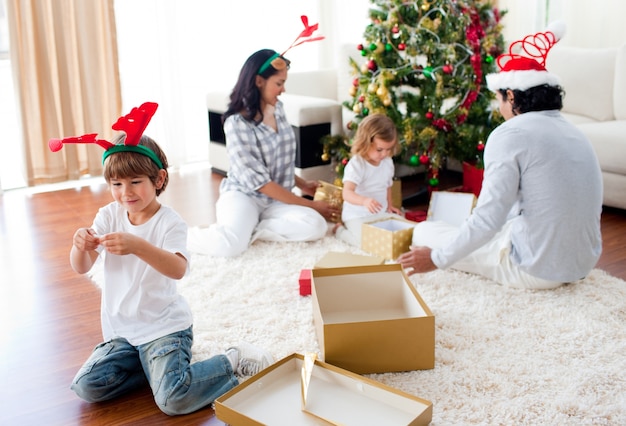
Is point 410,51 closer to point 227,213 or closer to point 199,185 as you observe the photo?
point 227,213

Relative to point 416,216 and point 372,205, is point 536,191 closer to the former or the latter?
point 372,205

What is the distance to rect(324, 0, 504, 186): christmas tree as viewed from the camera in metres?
3.41


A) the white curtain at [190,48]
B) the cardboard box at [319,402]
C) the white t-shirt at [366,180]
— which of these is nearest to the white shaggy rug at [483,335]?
the cardboard box at [319,402]

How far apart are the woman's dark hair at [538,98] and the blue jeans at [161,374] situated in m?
1.40

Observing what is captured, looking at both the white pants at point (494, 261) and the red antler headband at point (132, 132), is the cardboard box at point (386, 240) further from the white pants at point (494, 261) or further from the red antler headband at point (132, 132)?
the red antler headband at point (132, 132)

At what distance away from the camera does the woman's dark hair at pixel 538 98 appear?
7.82 ft

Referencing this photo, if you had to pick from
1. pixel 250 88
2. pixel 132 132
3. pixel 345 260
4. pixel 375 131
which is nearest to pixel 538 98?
pixel 375 131

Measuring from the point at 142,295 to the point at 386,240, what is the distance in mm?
1262

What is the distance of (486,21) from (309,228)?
1.49m

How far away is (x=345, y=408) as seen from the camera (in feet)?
5.66

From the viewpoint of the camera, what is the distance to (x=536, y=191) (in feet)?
7.75

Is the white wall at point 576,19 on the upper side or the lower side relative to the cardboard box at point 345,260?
upper

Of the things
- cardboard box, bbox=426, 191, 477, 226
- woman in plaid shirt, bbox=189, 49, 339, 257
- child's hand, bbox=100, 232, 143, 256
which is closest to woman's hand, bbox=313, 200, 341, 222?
woman in plaid shirt, bbox=189, 49, 339, 257

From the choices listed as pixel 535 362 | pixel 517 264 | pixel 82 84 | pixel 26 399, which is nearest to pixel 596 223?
pixel 517 264
